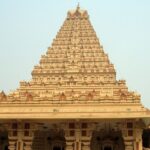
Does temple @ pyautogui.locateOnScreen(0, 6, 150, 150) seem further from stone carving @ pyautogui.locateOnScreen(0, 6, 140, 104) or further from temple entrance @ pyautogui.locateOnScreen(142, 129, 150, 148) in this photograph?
stone carving @ pyautogui.locateOnScreen(0, 6, 140, 104)

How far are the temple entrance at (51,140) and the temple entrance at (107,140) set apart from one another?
2.17 metres

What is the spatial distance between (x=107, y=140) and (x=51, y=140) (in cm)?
387

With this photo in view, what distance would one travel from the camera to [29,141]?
25.3 metres

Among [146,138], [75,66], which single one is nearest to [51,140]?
[146,138]

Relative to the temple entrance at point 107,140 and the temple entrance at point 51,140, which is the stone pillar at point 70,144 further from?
the temple entrance at point 107,140

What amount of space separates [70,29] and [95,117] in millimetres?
24895

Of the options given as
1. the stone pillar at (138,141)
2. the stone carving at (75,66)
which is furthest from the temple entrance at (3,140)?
the stone carving at (75,66)

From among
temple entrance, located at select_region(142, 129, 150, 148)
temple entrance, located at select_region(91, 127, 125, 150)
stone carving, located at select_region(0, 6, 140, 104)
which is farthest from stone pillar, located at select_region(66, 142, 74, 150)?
stone carving, located at select_region(0, 6, 140, 104)

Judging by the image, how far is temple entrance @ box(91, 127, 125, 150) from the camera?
90.8 feet

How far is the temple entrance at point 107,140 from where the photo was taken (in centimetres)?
2767

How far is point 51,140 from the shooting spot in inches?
1101

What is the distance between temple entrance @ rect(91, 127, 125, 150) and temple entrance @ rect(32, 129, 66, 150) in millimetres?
2166

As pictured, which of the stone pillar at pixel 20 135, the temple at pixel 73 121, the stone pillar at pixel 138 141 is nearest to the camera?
the stone pillar at pixel 138 141

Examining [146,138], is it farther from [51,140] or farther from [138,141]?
[51,140]
